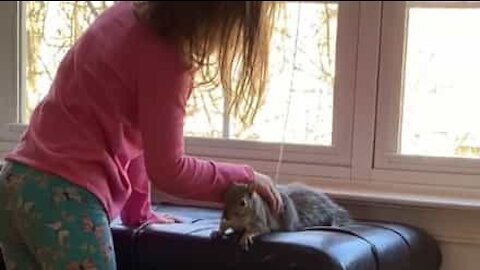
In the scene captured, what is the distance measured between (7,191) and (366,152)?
1088mm

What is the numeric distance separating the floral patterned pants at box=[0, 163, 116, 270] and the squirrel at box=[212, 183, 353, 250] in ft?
0.91

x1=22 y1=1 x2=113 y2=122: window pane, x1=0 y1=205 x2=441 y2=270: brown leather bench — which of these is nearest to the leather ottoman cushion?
x1=0 y1=205 x2=441 y2=270: brown leather bench

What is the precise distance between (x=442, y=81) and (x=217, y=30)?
0.99 metres

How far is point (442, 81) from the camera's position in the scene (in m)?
2.40

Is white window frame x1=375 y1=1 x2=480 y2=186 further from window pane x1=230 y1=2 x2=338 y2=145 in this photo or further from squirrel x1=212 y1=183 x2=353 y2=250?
squirrel x1=212 y1=183 x2=353 y2=250

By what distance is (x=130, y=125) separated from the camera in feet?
5.54

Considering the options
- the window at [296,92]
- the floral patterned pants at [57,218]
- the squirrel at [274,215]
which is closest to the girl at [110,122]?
the floral patterned pants at [57,218]

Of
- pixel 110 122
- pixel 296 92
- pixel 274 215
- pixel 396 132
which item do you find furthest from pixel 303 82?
pixel 110 122

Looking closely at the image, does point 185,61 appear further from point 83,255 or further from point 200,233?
point 200,233

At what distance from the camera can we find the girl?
158 cm

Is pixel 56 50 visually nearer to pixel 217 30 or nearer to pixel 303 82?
pixel 303 82

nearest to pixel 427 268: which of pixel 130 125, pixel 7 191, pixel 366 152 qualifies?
pixel 366 152

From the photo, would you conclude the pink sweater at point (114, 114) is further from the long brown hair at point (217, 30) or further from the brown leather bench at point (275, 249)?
the brown leather bench at point (275, 249)

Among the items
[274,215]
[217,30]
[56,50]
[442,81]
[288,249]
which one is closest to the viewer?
[217,30]
